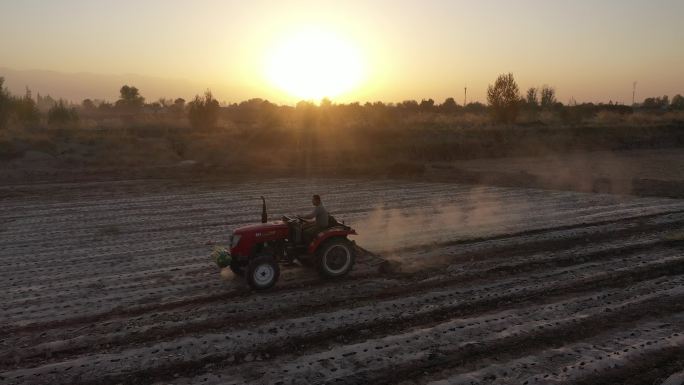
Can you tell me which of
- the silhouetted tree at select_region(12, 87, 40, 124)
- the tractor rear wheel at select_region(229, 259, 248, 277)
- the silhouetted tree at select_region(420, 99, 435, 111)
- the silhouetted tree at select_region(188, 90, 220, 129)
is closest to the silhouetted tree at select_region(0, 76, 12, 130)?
the silhouetted tree at select_region(12, 87, 40, 124)

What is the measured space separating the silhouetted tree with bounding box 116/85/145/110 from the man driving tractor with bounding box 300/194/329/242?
73965 mm

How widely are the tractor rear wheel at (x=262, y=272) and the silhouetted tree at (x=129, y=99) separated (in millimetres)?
74216

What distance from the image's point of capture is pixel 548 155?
109ft

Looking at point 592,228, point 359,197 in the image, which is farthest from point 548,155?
point 592,228

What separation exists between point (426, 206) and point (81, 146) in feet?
64.6

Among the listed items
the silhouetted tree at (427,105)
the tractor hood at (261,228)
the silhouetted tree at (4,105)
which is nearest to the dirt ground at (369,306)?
the tractor hood at (261,228)

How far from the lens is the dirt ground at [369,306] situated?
535 cm

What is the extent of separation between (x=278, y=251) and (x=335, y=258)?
2.95ft

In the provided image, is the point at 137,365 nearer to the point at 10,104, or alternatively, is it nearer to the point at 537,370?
the point at 537,370

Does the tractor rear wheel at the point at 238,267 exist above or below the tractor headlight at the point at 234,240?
below

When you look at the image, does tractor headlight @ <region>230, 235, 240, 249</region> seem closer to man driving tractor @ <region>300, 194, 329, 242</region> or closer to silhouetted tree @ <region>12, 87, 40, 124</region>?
man driving tractor @ <region>300, 194, 329, 242</region>

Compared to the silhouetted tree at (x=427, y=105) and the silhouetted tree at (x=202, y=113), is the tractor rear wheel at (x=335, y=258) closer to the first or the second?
the silhouetted tree at (x=202, y=113)

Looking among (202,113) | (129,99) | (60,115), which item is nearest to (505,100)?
(202,113)

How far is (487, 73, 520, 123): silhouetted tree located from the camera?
43.9m
